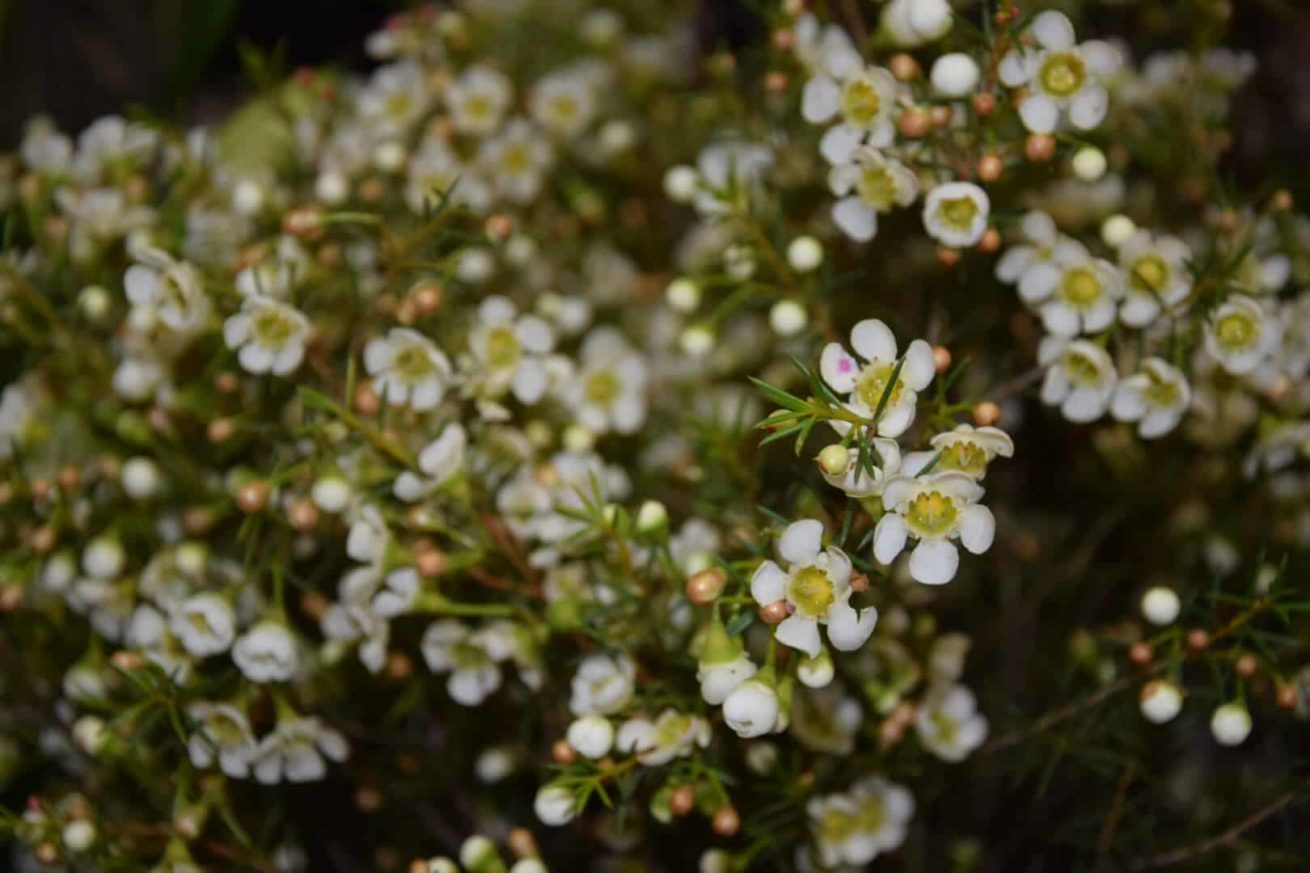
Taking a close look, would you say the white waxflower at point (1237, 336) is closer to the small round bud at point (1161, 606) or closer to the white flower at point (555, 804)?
the small round bud at point (1161, 606)

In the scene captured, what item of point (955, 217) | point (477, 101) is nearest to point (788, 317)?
point (955, 217)

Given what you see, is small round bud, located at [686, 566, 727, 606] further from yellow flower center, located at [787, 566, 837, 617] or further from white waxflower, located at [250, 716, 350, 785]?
white waxflower, located at [250, 716, 350, 785]

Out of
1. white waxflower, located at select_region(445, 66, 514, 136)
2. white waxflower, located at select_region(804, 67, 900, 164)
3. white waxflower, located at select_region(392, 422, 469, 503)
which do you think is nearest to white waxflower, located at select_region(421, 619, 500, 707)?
white waxflower, located at select_region(392, 422, 469, 503)

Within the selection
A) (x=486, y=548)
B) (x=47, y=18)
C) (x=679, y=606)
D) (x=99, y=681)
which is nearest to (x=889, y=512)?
(x=679, y=606)

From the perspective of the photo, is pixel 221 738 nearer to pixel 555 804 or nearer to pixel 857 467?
pixel 555 804

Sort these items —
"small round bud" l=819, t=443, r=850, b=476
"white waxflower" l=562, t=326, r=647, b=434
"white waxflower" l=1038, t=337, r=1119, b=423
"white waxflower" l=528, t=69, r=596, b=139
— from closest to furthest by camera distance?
"small round bud" l=819, t=443, r=850, b=476, "white waxflower" l=1038, t=337, r=1119, b=423, "white waxflower" l=562, t=326, r=647, b=434, "white waxflower" l=528, t=69, r=596, b=139

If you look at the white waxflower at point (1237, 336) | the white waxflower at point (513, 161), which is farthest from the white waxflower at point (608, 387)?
the white waxflower at point (1237, 336)
